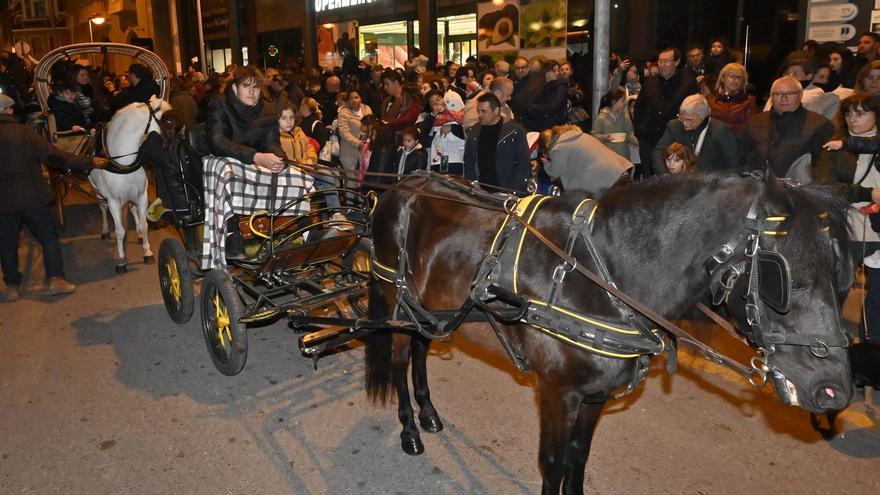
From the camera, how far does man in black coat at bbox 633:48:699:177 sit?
820cm

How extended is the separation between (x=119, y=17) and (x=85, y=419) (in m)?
40.9

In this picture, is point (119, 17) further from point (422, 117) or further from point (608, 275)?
point (608, 275)

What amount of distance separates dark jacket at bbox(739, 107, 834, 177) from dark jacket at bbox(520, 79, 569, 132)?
3.84m

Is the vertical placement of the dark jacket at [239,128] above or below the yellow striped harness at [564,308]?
above

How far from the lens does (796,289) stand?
259 cm

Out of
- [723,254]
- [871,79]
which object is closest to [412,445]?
[723,254]

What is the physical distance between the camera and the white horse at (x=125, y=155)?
813 cm

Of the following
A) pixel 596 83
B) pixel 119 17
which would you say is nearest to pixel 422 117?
pixel 596 83

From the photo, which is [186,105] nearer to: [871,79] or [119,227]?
[119,227]

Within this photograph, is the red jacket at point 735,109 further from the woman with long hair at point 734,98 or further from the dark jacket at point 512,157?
the dark jacket at point 512,157

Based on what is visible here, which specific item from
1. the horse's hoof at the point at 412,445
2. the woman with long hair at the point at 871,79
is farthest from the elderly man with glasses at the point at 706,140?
the horse's hoof at the point at 412,445

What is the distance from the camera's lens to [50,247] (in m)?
7.75

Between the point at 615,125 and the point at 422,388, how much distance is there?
223 inches

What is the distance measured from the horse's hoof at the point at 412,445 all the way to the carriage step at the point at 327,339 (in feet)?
2.40
